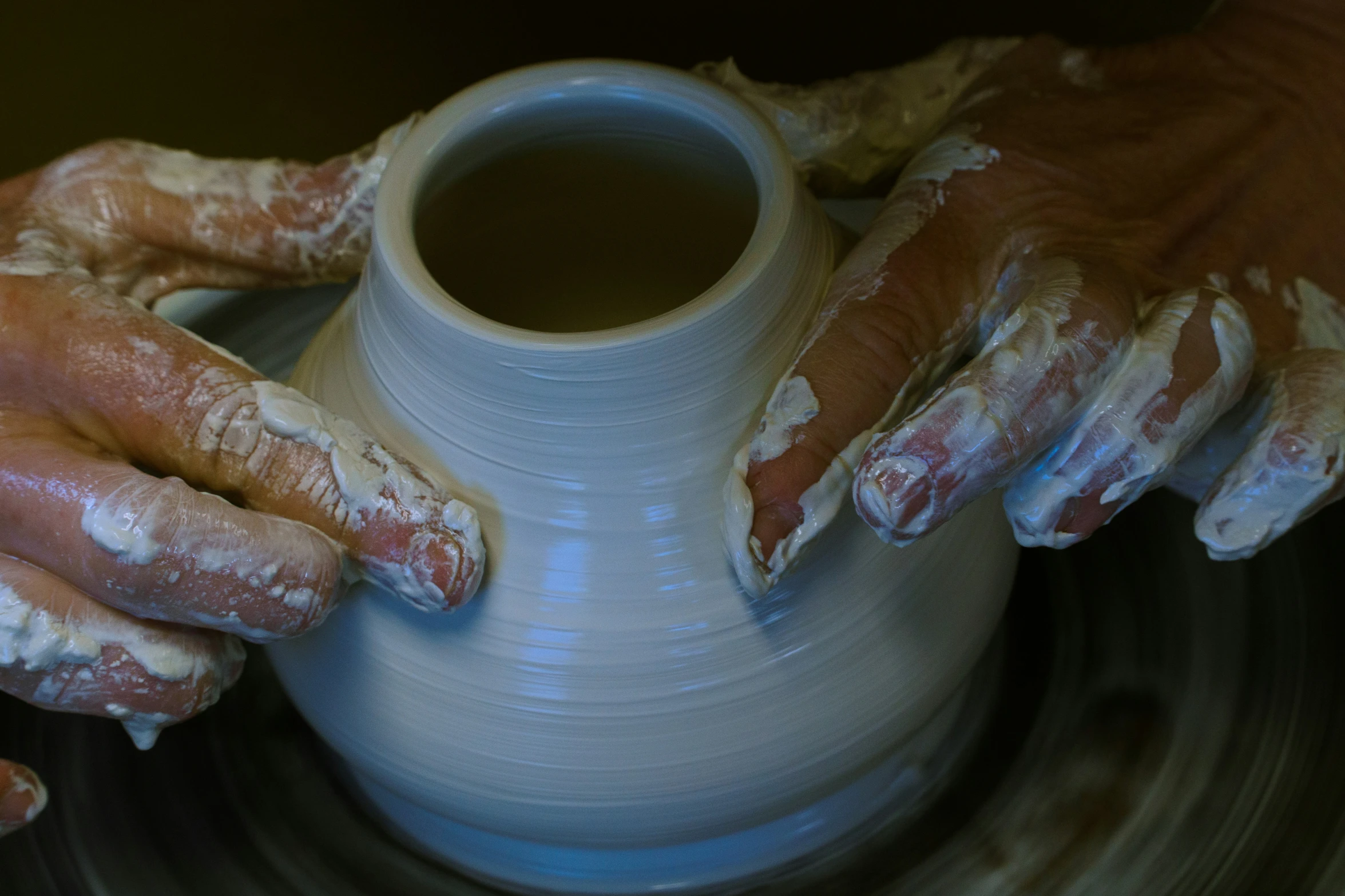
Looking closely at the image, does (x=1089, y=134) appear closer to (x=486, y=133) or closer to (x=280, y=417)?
(x=486, y=133)

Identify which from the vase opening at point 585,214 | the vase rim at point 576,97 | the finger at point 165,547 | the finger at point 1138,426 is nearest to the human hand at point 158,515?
the finger at point 165,547

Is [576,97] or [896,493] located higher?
[576,97]

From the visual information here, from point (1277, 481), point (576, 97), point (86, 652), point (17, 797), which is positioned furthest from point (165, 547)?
point (1277, 481)

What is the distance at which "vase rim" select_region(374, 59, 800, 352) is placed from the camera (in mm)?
868

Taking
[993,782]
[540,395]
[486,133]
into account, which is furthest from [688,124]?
[993,782]

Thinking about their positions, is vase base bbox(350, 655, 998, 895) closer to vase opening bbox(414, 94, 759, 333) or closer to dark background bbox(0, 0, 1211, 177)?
vase opening bbox(414, 94, 759, 333)

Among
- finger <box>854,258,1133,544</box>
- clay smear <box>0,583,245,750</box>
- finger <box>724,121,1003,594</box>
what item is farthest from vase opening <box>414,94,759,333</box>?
Result: clay smear <box>0,583,245,750</box>

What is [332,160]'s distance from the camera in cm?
125

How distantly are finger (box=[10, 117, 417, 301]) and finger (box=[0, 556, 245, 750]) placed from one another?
0.40 meters

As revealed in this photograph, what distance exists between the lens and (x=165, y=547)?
86 centimetres

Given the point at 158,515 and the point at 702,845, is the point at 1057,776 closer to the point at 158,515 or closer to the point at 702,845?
the point at 702,845

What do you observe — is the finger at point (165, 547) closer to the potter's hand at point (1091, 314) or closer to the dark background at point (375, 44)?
the potter's hand at point (1091, 314)

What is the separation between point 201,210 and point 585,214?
389 mm

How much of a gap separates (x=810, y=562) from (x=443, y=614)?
0.27m
